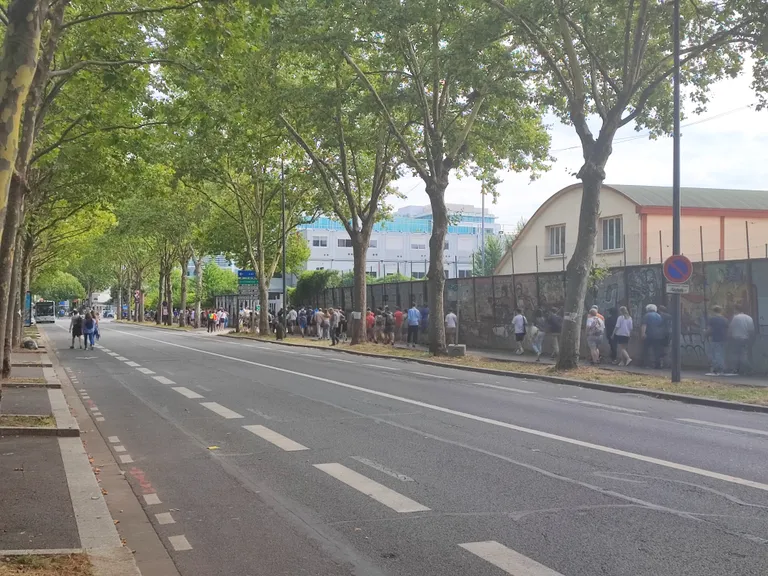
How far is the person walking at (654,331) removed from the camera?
20203 millimetres

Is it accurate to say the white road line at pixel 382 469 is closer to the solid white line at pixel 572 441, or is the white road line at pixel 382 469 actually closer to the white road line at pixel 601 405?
the solid white line at pixel 572 441

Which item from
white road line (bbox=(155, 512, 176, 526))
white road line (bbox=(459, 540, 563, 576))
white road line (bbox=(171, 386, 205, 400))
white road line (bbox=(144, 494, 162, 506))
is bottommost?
white road line (bbox=(155, 512, 176, 526))

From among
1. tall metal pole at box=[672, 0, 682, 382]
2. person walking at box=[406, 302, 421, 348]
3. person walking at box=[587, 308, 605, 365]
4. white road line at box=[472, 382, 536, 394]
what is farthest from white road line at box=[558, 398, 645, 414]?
person walking at box=[406, 302, 421, 348]

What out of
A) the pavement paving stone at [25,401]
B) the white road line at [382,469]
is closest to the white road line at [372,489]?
the white road line at [382,469]

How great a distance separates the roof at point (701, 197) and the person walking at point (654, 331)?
18.1 meters

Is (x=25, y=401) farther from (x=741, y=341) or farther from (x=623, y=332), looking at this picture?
(x=741, y=341)

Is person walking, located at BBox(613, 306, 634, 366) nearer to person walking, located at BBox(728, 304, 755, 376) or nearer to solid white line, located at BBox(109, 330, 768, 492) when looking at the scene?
person walking, located at BBox(728, 304, 755, 376)

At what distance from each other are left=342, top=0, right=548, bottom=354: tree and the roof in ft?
34.4

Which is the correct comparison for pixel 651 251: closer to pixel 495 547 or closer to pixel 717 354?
pixel 717 354

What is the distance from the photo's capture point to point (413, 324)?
108ft

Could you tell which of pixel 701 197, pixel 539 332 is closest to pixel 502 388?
pixel 539 332

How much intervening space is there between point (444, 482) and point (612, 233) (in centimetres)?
3411

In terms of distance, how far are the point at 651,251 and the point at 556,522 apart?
27.8 meters

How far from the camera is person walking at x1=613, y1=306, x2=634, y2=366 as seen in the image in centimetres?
2106
